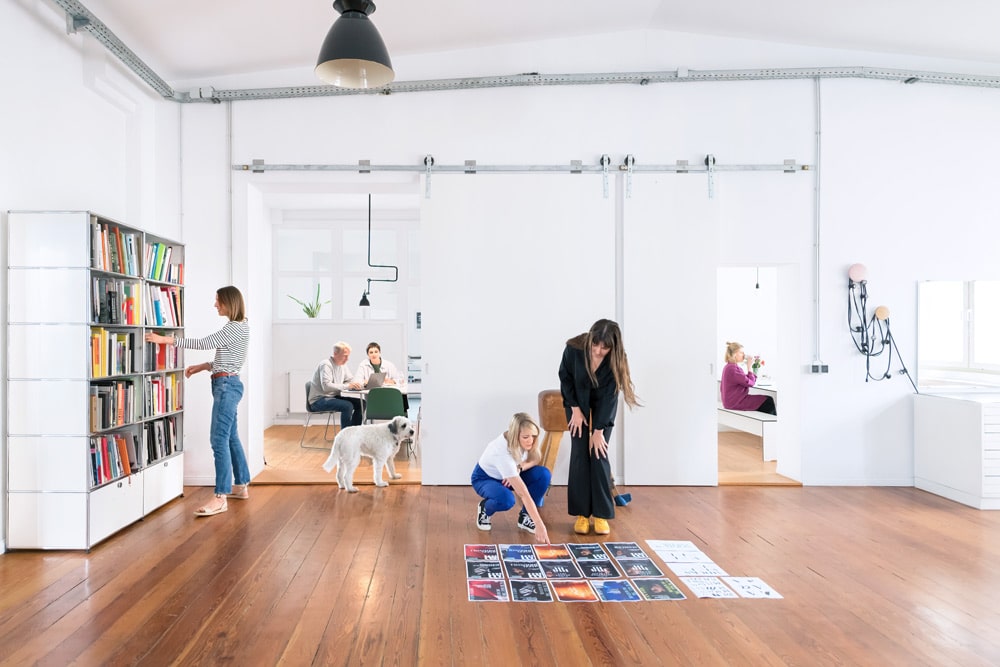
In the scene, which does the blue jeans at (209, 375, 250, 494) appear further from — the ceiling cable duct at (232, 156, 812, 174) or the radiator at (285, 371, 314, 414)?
the radiator at (285, 371, 314, 414)

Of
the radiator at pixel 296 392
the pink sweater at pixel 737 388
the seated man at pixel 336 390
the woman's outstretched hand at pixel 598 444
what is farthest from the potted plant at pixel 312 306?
the woman's outstretched hand at pixel 598 444

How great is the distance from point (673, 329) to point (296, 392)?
17.4 feet

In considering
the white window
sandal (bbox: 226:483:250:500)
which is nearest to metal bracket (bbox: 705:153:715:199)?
the white window

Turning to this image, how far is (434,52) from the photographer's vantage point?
536 cm

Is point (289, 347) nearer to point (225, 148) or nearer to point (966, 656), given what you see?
point (225, 148)

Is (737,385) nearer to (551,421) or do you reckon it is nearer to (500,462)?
(551,421)

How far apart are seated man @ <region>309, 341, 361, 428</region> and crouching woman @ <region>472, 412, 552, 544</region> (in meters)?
2.94

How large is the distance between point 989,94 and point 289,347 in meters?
8.03

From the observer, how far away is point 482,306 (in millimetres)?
5273

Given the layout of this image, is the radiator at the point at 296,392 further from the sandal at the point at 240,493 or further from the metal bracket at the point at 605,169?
the metal bracket at the point at 605,169

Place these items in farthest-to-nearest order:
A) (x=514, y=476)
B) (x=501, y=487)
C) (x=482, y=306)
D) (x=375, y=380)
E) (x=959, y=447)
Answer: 1. (x=375, y=380)
2. (x=482, y=306)
3. (x=959, y=447)
4. (x=501, y=487)
5. (x=514, y=476)

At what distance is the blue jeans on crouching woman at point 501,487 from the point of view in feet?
13.2

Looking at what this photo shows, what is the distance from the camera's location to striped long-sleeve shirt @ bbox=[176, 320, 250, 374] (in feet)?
14.4

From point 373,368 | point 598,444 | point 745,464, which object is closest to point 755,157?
point 745,464
